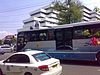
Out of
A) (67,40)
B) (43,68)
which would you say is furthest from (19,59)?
(67,40)

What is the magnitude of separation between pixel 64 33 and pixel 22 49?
214 inches

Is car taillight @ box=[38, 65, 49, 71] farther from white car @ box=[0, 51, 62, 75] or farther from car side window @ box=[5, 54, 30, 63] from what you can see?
car side window @ box=[5, 54, 30, 63]

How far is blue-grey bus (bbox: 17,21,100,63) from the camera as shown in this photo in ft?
63.4

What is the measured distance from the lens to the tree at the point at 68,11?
4974cm

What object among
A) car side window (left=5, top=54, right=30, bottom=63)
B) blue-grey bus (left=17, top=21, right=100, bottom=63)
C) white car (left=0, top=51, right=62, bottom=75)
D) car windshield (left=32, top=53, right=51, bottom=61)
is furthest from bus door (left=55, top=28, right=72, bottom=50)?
car side window (left=5, top=54, right=30, bottom=63)

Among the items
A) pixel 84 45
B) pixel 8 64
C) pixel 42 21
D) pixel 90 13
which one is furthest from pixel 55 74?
pixel 90 13

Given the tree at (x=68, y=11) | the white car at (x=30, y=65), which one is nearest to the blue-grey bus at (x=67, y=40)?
the white car at (x=30, y=65)

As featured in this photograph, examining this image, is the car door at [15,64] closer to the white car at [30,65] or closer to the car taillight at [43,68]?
the white car at [30,65]

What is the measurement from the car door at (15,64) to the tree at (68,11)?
37595 millimetres

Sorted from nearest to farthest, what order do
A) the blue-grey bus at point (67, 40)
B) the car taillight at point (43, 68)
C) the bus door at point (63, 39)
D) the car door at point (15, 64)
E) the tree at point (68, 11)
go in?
1. the car taillight at point (43, 68)
2. the car door at point (15, 64)
3. the blue-grey bus at point (67, 40)
4. the bus door at point (63, 39)
5. the tree at point (68, 11)

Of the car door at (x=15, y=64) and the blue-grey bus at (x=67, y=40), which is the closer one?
the car door at (x=15, y=64)

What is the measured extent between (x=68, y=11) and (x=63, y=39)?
29025 mm

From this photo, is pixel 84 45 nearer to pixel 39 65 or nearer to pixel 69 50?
pixel 69 50

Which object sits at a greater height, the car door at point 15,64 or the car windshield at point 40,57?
the car windshield at point 40,57
